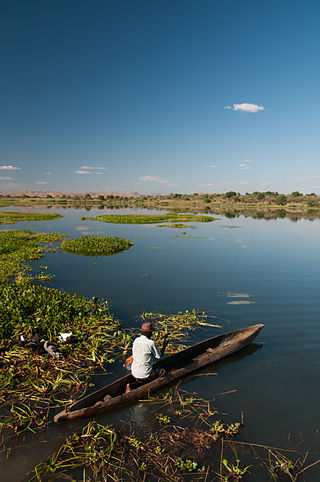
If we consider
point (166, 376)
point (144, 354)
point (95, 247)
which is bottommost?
point (166, 376)

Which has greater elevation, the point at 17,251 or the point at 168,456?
the point at 17,251

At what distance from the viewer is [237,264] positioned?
2127cm

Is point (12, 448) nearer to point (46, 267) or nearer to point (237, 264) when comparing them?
point (46, 267)

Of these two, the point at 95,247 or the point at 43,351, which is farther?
the point at 95,247

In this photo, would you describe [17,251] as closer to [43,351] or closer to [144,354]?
[43,351]

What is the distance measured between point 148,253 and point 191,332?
14.6m

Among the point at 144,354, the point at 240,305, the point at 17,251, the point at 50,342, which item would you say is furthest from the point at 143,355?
the point at 17,251

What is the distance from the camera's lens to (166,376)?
687cm

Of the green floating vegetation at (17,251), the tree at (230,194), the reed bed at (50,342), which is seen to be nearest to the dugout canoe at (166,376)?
the reed bed at (50,342)

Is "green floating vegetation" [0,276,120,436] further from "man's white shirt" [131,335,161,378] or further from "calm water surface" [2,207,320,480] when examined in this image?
"man's white shirt" [131,335,161,378]

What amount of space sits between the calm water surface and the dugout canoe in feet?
1.19

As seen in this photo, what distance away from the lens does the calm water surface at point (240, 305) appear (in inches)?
240

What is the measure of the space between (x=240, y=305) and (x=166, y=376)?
756 cm

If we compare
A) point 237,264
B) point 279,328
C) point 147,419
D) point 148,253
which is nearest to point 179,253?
point 148,253
